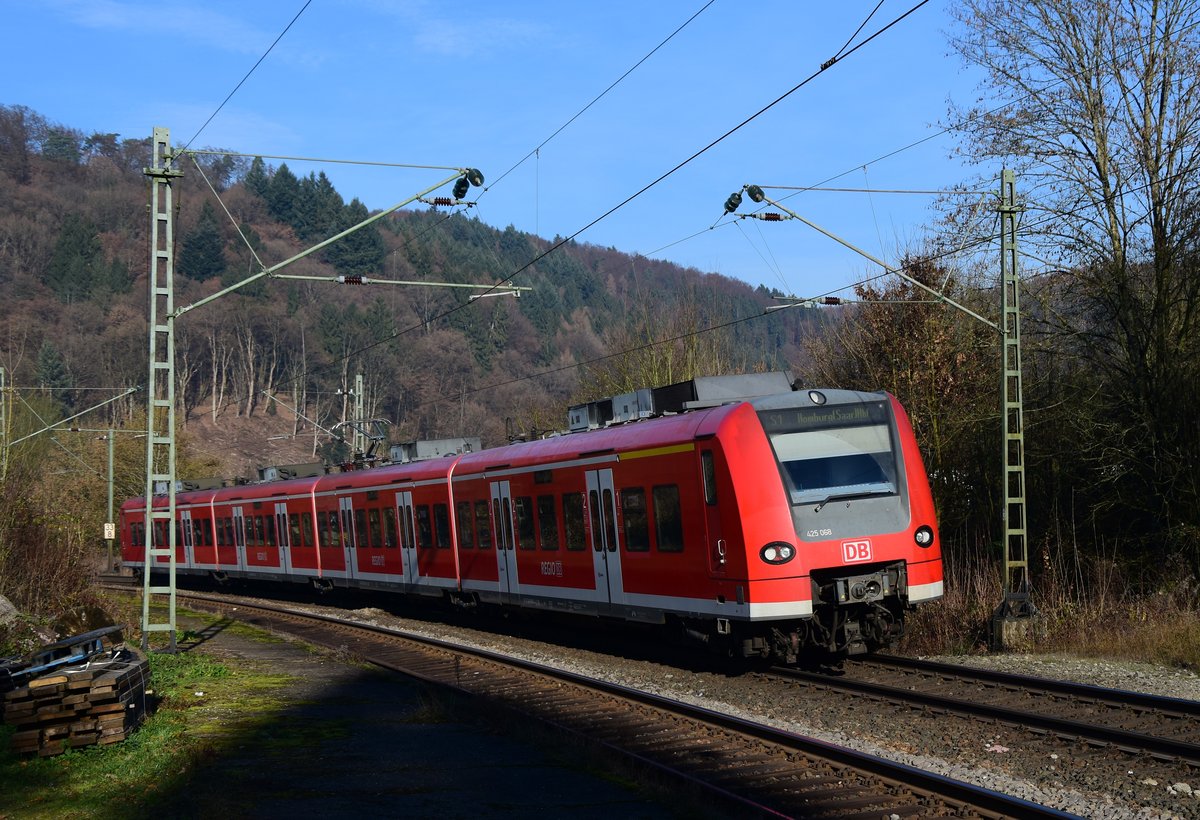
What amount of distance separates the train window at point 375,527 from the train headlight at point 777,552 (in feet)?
46.9

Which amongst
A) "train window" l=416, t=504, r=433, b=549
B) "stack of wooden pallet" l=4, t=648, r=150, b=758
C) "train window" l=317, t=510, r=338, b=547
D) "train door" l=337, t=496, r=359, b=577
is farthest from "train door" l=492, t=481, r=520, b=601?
"train window" l=317, t=510, r=338, b=547

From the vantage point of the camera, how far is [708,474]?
13414 mm

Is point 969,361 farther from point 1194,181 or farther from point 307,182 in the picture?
point 307,182

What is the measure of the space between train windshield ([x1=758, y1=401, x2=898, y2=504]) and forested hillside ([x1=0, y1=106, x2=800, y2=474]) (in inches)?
2411

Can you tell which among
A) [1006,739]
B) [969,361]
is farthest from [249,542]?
[1006,739]

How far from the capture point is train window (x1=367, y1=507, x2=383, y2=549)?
2558 cm

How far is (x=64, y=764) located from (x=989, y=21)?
67.2 ft

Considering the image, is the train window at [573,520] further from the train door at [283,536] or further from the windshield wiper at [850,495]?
the train door at [283,536]

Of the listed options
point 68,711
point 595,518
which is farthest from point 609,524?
point 68,711

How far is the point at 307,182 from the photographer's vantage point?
135 metres

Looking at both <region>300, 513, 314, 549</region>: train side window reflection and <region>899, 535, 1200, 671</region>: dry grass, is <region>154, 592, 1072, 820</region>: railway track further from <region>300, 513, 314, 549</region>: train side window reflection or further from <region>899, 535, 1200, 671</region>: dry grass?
<region>300, 513, 314, 549</region>: train side window reflection

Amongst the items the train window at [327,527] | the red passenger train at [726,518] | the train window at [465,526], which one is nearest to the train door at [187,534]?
the train window at [327,527]

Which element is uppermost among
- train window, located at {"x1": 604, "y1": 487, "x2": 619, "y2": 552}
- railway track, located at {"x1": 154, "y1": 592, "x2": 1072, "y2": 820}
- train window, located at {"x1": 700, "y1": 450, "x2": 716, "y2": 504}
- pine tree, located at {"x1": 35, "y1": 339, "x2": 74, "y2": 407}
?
pine tree, located at {"x1": 35, "y1": 339, "x2": 74, "y2": 407}

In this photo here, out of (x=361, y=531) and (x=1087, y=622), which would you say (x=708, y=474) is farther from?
(x=361, y=531)
